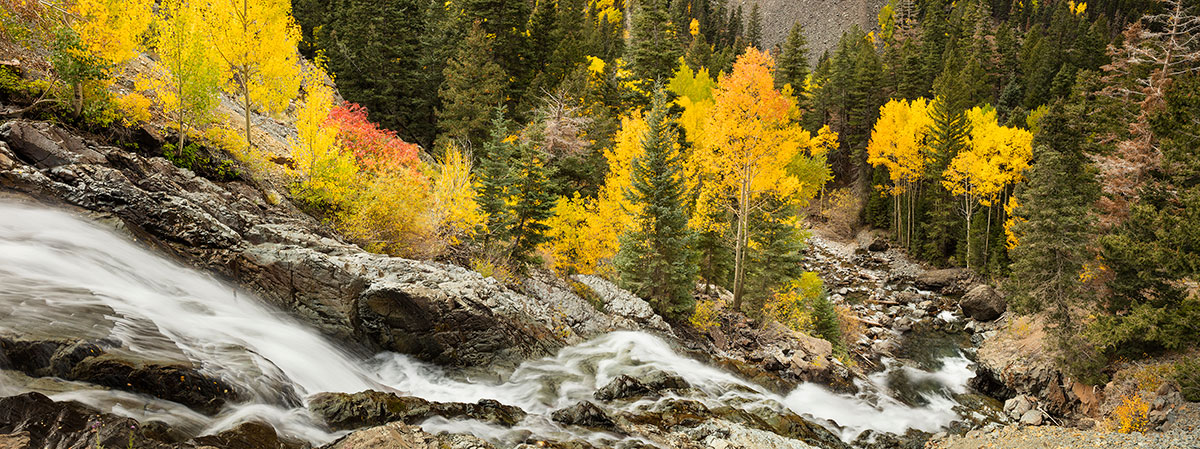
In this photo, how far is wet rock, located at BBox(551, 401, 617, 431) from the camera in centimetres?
1030

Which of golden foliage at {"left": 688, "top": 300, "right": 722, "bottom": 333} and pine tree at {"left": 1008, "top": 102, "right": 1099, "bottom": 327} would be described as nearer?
golden foliage at {"left": 688, "top": 300, "right": 722, "bottom": 333}

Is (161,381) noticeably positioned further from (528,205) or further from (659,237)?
(659,237)

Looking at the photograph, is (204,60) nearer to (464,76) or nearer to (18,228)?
(18,228)

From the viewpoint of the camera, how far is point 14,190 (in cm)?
979

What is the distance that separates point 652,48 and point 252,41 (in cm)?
2186

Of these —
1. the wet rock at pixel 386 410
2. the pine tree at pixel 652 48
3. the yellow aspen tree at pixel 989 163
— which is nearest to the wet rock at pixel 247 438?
the wet rock at pixel 386 410

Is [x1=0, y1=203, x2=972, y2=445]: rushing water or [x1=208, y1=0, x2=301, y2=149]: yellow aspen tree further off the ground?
[x1=208, y1=0, x2=301, y2=149]: yellow aspen tree

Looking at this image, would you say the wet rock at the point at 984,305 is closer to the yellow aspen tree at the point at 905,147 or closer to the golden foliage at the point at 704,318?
the yellow aspen tree at the point at 905,147

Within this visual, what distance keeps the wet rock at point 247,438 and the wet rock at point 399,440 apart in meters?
0.90

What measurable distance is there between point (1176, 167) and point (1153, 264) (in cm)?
274

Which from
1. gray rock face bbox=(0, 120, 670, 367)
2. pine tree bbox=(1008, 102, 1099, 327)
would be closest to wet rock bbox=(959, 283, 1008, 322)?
pine tree bbox=(1008, 102, 1099, 327)

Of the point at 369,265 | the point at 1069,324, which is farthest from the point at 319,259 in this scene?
the point at 1069,324

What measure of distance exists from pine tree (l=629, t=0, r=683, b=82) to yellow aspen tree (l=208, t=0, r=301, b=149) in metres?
19.6

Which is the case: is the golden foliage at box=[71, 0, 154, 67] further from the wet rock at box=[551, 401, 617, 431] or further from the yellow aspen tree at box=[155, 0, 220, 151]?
the wet rock at box=[551, 401, 617, 431]
